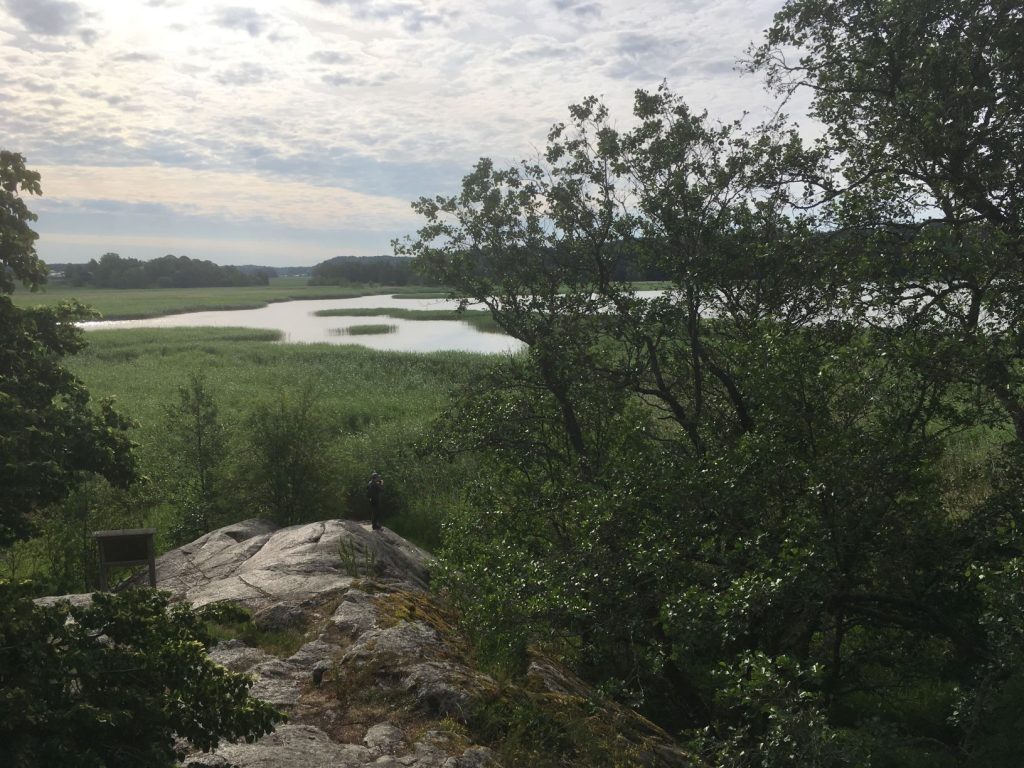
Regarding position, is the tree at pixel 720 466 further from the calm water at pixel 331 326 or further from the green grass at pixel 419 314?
the green grass at pixel 419 314

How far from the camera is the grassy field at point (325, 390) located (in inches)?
975

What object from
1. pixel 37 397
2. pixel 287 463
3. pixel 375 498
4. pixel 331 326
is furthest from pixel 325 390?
pixel 331 326

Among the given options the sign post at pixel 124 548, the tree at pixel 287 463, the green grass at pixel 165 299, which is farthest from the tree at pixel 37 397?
the green grass at pixel 165 299

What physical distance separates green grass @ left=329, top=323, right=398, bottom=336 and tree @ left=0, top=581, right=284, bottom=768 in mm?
88726

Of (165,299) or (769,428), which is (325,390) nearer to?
(769,428)

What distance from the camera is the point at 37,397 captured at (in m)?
12.7

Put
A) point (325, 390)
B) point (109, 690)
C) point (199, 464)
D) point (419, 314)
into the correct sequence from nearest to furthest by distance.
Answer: point (109, 690) < point (199, 464) < point (325, 390) < point (419, 314)

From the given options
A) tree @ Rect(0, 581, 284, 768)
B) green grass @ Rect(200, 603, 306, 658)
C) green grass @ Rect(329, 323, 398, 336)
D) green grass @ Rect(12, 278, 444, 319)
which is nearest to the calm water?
green grass @ Rect(329, 323, 398, 336)

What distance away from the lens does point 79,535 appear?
19656 mm

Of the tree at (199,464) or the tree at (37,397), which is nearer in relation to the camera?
the tree at (37,397)

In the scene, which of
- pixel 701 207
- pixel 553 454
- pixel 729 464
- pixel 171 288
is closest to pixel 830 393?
pixel 729 464

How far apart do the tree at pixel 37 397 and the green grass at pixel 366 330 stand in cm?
7966

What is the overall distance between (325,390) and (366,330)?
5074 centimetres

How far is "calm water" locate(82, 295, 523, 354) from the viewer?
→ 78750 millimetres
